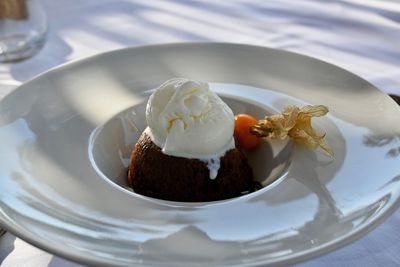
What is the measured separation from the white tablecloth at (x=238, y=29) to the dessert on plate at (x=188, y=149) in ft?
2.16

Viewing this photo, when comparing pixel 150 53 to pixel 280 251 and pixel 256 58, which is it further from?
pixel 280 251

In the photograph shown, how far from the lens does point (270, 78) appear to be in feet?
4.88

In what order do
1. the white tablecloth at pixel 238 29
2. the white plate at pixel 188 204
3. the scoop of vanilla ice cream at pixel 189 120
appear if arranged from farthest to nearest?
the white tablecloth at pixel 238 29 < the scoop of vanilla ice cream at pixel 189 120 < the white plate at pixel 188 204

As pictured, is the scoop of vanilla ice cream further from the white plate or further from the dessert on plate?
the white plate

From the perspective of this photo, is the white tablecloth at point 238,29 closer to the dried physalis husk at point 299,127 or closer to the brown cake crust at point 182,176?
the dried physalis husk at point 299,127

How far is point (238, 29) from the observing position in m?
2.10

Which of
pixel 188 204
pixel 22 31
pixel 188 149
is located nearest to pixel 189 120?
pixel 188 149

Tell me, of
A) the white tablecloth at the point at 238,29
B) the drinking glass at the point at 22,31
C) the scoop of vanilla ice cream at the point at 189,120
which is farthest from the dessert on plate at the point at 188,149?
the drinking glass at the point at 22,31

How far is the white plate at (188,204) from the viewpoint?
0.89 metres

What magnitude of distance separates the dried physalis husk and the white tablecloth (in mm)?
531

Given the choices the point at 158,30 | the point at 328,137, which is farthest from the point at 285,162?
the point at 158,30

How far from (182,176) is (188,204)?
0.20m

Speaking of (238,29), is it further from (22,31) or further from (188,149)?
(188,149)

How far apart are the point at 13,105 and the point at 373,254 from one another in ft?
2.74
